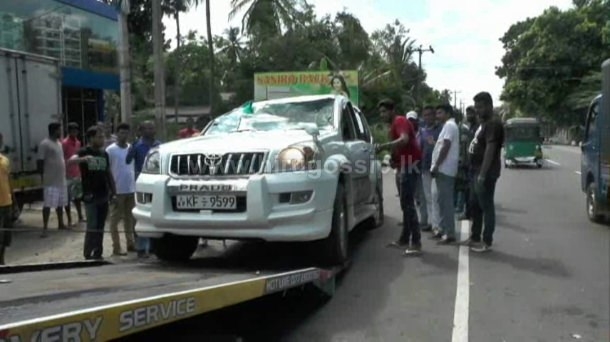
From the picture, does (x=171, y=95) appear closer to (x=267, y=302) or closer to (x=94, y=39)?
(x=94, y=39)

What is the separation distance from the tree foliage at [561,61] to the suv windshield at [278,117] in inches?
1777

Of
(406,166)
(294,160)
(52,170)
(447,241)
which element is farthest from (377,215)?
(52,170)

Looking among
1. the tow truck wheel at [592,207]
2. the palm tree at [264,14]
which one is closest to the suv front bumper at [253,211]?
the tow truck wheel at [592,207]

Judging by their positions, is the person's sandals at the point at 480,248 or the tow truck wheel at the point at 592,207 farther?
the tow truck wheel at the point at 592,207

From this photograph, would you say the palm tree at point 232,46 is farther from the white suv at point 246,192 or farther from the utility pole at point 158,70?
the white suv at point 246,192

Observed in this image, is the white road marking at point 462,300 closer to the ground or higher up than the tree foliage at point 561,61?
closer to the ground

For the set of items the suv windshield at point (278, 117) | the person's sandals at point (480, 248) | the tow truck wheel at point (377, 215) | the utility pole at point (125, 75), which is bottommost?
the person's sandals at point (480, 248)

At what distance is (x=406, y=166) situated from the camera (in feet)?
24.0

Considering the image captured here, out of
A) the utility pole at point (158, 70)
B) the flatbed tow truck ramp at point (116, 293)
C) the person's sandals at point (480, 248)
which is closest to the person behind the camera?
the flatbed tow truck ramp at point (116, 293)

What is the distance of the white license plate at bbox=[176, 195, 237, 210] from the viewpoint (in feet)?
16.9

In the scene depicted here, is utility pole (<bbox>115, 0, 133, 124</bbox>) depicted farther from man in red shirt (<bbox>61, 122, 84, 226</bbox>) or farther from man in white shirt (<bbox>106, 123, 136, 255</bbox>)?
man in white shirt (<bbox>106, 123, 136, 255</bbox>)

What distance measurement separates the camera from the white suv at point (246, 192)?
5152mm

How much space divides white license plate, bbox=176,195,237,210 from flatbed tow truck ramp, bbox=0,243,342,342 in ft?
1.68

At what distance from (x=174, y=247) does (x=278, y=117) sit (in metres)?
1.77
